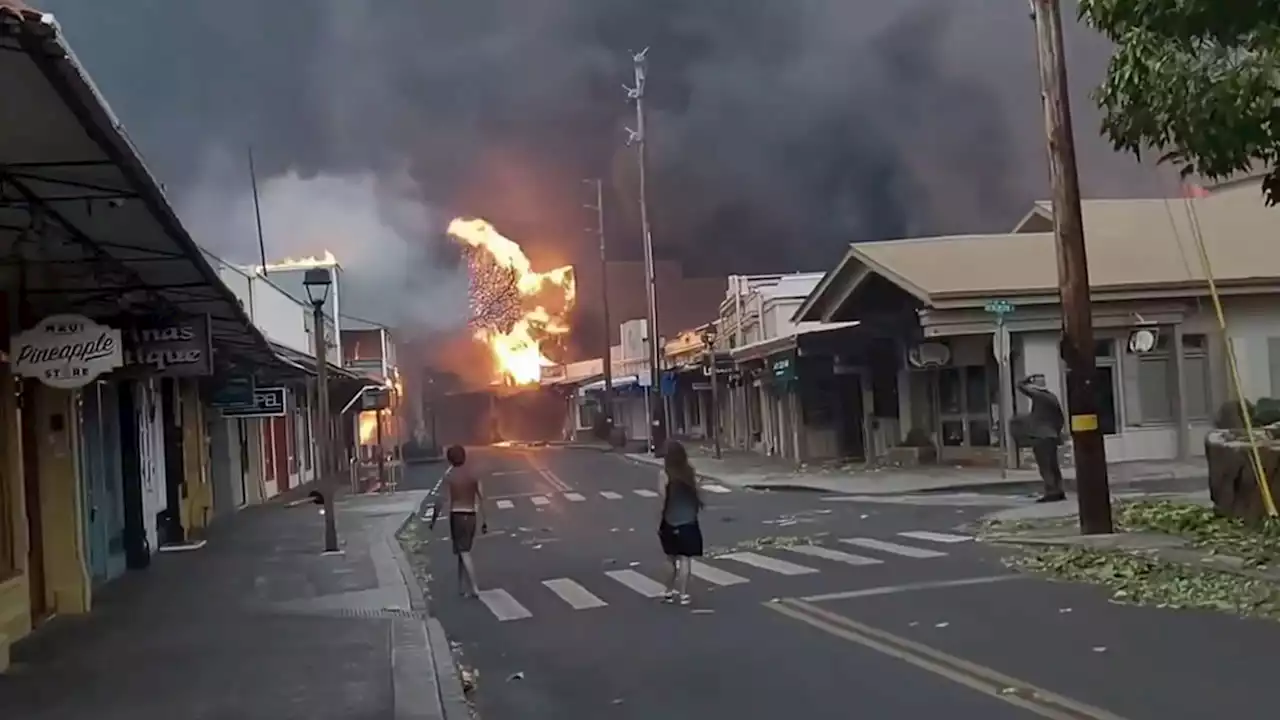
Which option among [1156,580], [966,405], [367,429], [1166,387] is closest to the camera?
[1156,580]

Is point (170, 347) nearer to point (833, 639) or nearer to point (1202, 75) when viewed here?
point (833, 639)

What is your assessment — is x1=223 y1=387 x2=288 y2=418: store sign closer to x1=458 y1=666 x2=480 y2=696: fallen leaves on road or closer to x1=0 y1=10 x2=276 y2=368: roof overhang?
x1=0 y1=10 x2=276 y2=368: roof overhang

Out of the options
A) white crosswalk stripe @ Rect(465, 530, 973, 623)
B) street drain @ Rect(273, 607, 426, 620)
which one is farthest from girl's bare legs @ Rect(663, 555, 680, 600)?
street drain @ Rect(273, 607, 426, 620)

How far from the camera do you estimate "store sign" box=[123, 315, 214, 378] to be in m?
15.5

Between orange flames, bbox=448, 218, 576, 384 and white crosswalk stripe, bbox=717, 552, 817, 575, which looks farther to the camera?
orange flames, bbox=448, 218, 576, 384

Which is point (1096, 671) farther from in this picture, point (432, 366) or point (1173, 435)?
point (432, 366)

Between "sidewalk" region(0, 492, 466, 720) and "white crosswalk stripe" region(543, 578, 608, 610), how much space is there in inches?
58.8

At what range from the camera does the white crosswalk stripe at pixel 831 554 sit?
1686 cm

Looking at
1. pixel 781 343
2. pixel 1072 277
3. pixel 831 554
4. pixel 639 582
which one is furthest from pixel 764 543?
pixel 781 343

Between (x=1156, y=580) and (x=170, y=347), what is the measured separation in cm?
992

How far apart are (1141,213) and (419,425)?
4137 cm

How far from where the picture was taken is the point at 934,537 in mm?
19188

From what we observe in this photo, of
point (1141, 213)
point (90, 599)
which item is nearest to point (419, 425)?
point (1141, 213)

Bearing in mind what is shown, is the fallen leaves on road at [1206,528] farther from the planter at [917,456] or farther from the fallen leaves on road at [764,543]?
the planter at [917,456]
